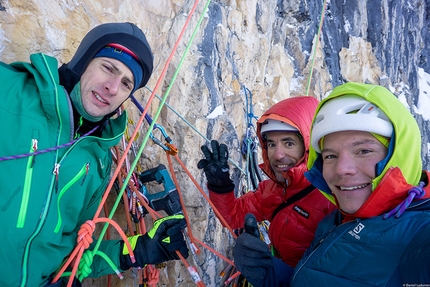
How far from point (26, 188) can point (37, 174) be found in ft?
0.24

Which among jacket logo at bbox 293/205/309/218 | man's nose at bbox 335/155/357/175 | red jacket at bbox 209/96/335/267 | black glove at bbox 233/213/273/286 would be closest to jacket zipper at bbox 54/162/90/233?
black glove at bbox 233/213/273/286

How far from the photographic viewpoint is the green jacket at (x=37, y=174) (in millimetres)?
1262

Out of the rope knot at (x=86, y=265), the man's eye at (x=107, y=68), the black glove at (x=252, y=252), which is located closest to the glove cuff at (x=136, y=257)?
the rope knot at (x=86, y=265)

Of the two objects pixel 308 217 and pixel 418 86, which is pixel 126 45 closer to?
pixel 308 217

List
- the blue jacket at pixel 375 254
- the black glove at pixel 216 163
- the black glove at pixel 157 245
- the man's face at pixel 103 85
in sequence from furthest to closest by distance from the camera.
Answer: the black glove at pixel 216 163 < the black glove at pixel 157 245 < the man's face at pixel 103 85 < the blue jacket at pixel 375 254

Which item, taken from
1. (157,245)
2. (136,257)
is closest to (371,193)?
(157,245)

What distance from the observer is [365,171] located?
126cm

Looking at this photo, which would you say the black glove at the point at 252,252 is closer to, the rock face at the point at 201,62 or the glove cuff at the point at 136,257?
the glove cuff at the point at 136,257

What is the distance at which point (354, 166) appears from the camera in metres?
1.28

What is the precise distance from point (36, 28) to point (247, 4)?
10.4ft

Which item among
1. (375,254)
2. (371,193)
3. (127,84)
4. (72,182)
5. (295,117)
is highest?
(127,84)

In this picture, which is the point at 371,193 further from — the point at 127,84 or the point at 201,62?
the point at 201,62

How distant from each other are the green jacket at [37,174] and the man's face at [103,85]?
16 cm

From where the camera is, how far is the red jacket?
78.2 inches
